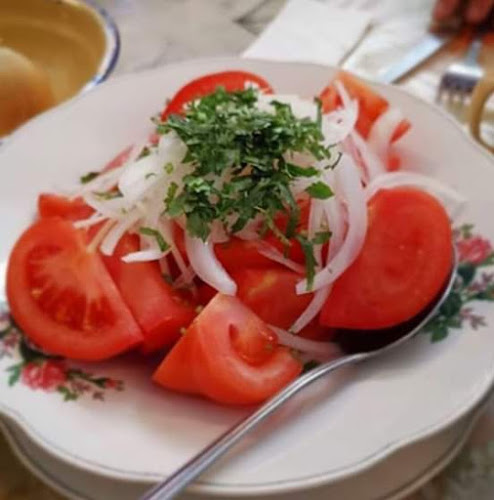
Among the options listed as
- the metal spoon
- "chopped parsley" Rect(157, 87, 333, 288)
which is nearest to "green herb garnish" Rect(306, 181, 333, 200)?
"chopped parsley" Rect(157, 87, 333, 288)

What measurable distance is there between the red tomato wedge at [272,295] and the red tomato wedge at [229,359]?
0.02 metres

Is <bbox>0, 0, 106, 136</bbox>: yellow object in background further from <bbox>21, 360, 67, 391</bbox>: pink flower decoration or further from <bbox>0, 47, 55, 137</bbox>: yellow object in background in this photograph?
<bbox>21, 360, 67, 391</bbox>: pink flower decoration

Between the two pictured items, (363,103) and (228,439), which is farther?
(363,103)

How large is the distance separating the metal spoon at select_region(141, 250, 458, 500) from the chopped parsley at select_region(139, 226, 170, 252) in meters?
0.16

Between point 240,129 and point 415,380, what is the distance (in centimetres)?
27

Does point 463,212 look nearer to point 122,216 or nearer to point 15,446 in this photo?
point 122,216

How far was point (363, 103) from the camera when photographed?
0.91 m

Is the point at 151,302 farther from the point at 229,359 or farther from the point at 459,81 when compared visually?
the point at 459,81

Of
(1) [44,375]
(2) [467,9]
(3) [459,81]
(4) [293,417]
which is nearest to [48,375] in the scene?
(1) [44,375]

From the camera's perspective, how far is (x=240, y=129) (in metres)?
Result: 0.77

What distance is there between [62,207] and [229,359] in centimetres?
27

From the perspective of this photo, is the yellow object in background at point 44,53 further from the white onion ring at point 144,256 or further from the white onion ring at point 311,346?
the white onion ring at point 311,346

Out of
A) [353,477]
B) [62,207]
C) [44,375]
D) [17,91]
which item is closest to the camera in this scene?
[353,477]

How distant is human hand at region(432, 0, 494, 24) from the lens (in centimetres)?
126
